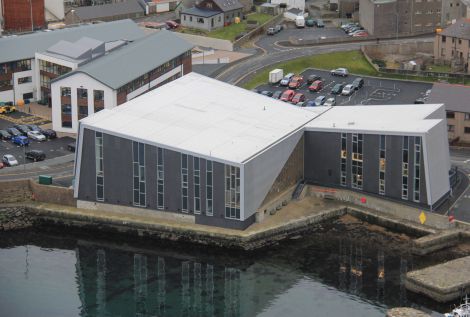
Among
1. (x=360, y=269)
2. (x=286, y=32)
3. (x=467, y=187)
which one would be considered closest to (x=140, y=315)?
(x=360, y=269)

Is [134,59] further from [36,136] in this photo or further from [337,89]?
[337,89]

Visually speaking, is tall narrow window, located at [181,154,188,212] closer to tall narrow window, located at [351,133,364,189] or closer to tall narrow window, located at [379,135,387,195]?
tall narrow window, located at [351,133,364,189]

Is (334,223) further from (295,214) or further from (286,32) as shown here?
(286,32)

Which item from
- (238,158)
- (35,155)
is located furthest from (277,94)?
(238,158)

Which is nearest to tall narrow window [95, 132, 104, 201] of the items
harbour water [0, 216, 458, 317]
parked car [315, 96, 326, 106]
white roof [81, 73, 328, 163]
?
white roof [81, 73, 328, 163]

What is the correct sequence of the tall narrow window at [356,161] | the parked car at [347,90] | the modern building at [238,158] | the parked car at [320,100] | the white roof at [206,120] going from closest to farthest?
the modern building at [238,158] < the white roof at [206,120] < the tall narrow window at [356,161] < the parked car at [320,100] < the parked car at [347,90]

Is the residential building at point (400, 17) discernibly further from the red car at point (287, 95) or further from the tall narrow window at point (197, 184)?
the tall narrow window at point (197, 184)

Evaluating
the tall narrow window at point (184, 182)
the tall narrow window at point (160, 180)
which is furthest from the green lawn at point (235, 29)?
the tall narrow window at point (184, 182)
